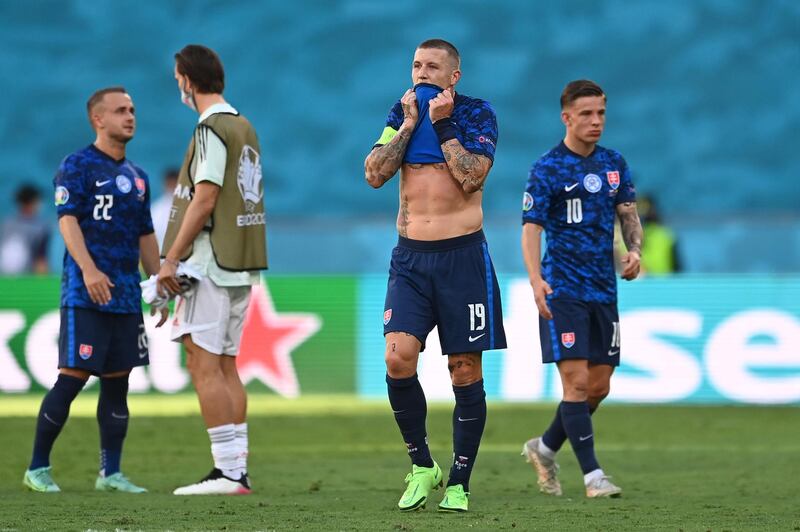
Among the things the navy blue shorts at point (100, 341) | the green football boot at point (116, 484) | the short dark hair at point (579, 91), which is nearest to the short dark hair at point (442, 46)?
the short dark hair at point (579, 91)

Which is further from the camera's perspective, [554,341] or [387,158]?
[554,341]

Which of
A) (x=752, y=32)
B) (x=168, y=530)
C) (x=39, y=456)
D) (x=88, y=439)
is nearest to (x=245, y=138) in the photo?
(x=39, y=456)

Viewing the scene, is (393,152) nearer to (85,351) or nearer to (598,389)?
(598,389)

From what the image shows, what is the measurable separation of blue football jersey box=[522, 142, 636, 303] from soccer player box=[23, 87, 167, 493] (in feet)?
6.94

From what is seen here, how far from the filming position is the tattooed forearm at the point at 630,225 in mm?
8422

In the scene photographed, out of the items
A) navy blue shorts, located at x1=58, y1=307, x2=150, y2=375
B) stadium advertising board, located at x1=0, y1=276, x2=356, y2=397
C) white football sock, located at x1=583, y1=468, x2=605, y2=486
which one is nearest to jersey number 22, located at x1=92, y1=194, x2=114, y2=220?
navy blue shorts, located at x1=58, y1=307, x2=150, y2=375

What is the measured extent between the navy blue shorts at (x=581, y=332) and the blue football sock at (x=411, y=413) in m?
1.16

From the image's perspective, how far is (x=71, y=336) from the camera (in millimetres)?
8484

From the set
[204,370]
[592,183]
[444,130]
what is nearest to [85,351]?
[204,370]

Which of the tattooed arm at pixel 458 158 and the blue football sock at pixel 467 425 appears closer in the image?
the tattooed arm at pixel 458 158

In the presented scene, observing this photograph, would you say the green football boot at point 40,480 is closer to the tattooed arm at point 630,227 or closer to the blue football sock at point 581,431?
the blue football sock at point 581,431

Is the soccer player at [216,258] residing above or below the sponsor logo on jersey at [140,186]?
below

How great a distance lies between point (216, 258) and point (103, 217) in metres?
0.73

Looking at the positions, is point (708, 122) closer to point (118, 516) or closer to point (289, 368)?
point (289, 368)
